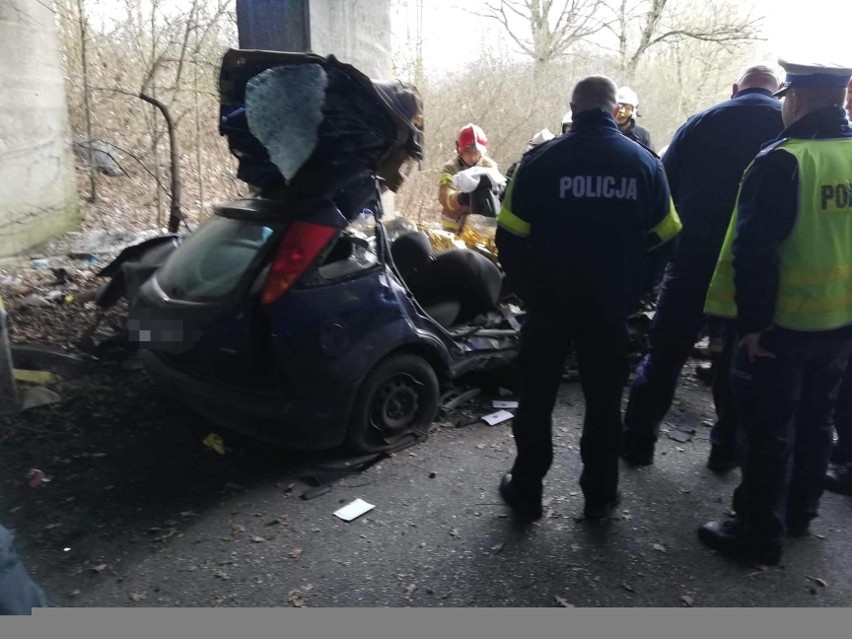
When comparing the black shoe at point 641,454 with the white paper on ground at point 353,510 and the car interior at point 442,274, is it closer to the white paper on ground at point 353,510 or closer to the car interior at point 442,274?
the car interior at point 442,274

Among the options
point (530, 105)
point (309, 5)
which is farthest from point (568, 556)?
point (530, 105)

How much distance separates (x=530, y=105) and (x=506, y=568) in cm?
1074

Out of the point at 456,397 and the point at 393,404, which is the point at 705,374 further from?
the point at 393,404

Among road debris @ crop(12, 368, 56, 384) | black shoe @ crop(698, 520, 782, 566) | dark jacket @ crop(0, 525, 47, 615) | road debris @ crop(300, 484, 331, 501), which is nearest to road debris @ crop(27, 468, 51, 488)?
road debris @ crop(12, 368, 56, 384)

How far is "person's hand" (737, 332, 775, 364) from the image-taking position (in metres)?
2.64

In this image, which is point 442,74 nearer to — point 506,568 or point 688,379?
point 688,379

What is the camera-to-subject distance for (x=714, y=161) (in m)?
3.40

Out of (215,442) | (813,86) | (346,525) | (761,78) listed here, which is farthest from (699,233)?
(215,442)

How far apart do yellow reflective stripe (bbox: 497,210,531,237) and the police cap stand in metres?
1.17

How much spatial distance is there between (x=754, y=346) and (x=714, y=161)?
1194 mm

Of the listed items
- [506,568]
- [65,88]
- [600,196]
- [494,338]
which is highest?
[65,88]

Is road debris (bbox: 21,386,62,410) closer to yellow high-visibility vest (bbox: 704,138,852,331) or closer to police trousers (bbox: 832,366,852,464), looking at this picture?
yellow high-visibility vest (bbox: 704,138,852,331)

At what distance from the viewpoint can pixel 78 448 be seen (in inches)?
145

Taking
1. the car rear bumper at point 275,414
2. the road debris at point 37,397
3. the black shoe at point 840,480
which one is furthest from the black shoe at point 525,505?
the road debris at point 37,397
